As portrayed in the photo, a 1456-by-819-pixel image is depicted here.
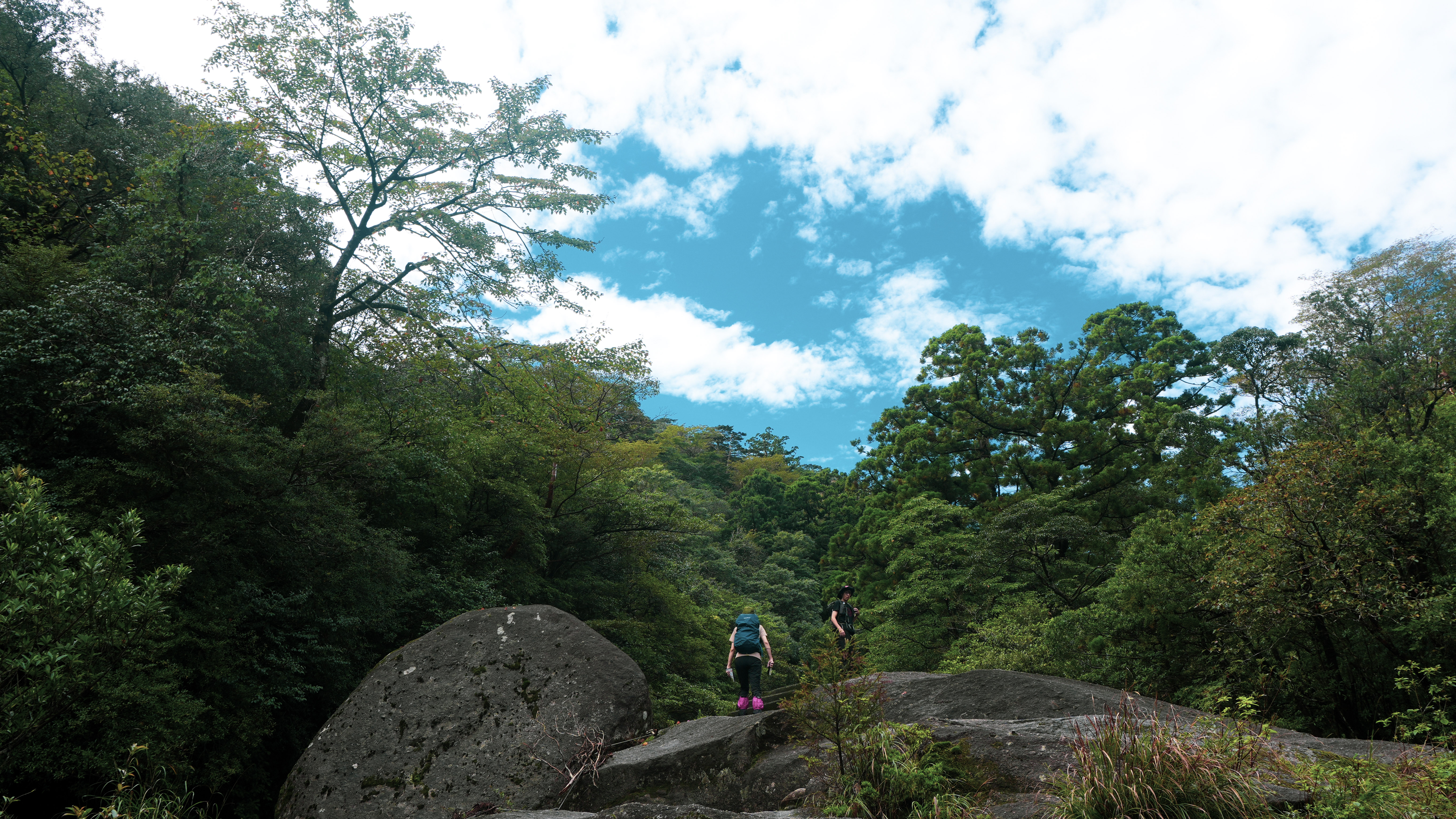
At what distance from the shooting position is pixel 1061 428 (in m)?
20.3

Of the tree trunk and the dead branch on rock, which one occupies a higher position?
the tree trunk

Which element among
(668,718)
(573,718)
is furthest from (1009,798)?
(668,718)

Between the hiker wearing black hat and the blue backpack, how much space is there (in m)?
1.37

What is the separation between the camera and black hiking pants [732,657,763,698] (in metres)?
8.36

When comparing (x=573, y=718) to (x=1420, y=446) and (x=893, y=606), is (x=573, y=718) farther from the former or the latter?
(x=893, y=606)

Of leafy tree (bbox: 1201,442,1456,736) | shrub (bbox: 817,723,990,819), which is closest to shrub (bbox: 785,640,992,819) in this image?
shrub (bbox: 817,723,990,819)

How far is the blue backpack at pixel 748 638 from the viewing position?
841 cm

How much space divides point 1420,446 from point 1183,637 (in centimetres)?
393

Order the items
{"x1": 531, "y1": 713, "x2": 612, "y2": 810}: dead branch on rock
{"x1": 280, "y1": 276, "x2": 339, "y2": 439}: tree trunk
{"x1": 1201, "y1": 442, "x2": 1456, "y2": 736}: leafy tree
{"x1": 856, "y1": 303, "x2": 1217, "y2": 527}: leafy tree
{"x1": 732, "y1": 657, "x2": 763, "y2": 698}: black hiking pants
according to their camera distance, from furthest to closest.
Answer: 1. {"x1": 856, "y1": 303, "x2": 1217, "y2": 527}: leafy tree
2. {"x1": 280, "y1": 276, "x2": 339, "y2": 439}: tree trunk
3. {"x1": 732, "y1": 657, "x2": 763, "y2": 698}: black hiking pants
4. {"x1": 1201, "y1": 442, "x2": 1456, "y2": 736}: leafy tree
5. {"x1": 531, "y1": 713, "x2": 612, "y2": 810}: dead branch on rock

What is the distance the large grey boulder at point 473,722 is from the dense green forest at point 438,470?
72.8 inches

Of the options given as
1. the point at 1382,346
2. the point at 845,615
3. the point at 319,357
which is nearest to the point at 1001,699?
the point at 845,615

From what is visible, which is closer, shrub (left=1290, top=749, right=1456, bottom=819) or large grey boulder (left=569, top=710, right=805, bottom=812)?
shrub (left=1290, top=749, right=1456, bottom=819)

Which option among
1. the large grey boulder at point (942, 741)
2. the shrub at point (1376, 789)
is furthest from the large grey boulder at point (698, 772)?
the shrub at point (1376, 789)

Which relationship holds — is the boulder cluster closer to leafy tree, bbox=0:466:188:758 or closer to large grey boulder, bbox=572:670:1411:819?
large grey boulder, bbox=572:670:1411:819
